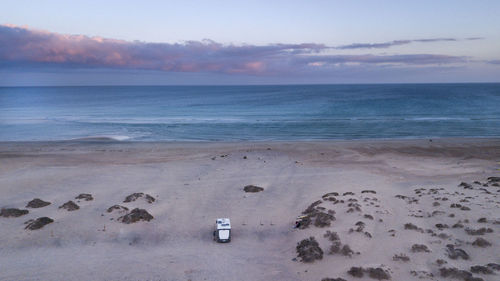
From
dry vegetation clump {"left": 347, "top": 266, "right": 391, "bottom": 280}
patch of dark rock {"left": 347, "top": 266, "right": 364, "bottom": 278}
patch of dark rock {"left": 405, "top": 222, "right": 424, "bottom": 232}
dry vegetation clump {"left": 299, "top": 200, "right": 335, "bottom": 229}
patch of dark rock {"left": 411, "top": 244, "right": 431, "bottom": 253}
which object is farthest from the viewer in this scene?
dry vegetation clump {"left": 299, "top": 200, "right": 335, "bottom": 229}

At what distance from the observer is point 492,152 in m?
42.5

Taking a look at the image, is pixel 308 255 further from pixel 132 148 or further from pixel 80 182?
pixel 132 148

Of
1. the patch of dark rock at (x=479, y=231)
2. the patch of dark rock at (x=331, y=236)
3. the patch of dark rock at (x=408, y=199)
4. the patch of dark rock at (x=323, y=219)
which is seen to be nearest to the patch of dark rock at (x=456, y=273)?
the patch of dark rock at (x=479, y=231)

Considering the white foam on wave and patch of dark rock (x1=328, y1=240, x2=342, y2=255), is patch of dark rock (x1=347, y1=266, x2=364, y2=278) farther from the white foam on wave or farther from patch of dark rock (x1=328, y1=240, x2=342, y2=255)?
the white foam on wave

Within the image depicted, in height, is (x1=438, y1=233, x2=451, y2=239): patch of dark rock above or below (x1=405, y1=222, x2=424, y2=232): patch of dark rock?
above

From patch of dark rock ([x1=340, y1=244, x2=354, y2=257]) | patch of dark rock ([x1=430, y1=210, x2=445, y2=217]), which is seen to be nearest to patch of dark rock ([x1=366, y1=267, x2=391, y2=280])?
patch of dark rock ([x1=340, y1=244, x2=354, y2=257])

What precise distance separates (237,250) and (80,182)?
1784 centimetres

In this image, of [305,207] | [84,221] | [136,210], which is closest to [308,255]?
[305,207]

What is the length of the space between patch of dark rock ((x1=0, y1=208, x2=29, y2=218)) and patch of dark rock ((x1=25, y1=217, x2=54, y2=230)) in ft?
5.65

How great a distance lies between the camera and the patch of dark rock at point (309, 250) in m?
16.2

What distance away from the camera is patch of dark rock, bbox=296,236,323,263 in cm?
1618

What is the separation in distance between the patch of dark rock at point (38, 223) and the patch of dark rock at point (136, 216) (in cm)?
394

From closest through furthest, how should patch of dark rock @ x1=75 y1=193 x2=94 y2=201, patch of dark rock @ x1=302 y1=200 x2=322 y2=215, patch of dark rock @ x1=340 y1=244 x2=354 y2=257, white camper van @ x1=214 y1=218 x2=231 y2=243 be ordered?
patch of dark rock @ x1=340 y1=244 x2=354 y2=257 → white camper van @ x1=214 y1=218 x2=231 y2=243 → patch of dark rock @ x1=302 y1=200 x2=322 y2=215 → patch of dark rock @ x1=75 y1=193 x2=94 y2=201

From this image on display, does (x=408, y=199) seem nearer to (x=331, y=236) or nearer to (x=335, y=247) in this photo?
(x=331, y=236)
